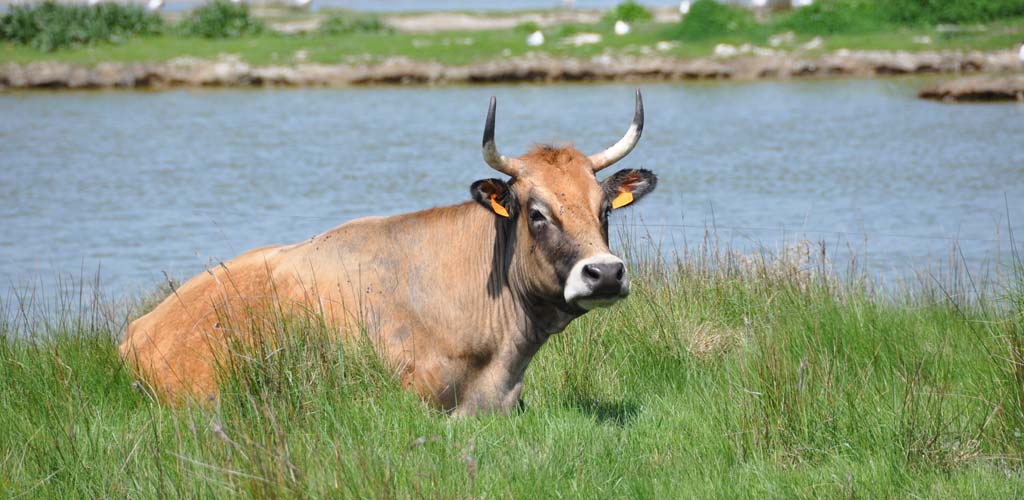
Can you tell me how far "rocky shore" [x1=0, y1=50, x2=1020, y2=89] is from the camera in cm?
3691

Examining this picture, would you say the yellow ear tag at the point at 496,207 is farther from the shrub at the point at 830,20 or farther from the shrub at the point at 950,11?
the shrub at the point at 950,11

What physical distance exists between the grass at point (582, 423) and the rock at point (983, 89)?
25352mm

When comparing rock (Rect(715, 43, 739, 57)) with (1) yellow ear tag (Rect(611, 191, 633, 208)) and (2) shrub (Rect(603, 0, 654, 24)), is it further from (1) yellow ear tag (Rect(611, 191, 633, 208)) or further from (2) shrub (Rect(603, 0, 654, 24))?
(1) yellow ear tag (Rect(611, 191, 633, 208))

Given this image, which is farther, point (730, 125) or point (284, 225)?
point (730, 125)

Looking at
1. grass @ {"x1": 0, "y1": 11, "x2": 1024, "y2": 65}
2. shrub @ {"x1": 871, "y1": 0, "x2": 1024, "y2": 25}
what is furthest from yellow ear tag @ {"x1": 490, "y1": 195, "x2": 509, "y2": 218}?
shrub @ {"x1": 871, "y1": 0, "x2": 1024, "y2": 25}

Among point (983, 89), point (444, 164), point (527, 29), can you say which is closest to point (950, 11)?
point (983, 89)

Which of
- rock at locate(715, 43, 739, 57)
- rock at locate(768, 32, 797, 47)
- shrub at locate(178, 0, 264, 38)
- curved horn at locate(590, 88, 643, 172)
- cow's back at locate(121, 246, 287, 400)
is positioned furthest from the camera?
shrub at locate(178, 0, 264, 38)

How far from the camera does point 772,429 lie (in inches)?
249

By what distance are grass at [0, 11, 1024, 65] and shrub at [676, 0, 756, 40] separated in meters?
0.28

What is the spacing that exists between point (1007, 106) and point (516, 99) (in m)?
12.4

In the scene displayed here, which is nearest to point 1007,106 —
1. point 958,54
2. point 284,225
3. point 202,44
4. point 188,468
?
point 958,54

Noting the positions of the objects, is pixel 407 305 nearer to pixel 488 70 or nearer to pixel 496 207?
pixel 496 207

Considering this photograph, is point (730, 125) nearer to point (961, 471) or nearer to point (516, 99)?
point (516, 99)

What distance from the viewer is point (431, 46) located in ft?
131
